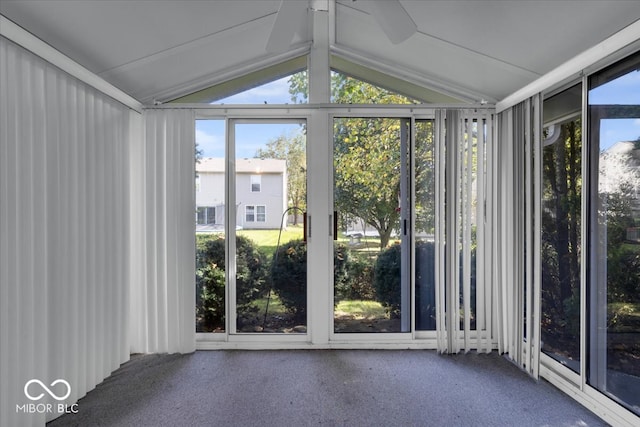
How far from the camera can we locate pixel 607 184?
2.03 m

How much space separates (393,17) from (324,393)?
2.25m

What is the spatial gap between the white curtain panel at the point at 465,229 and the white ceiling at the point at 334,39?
1.07 ft

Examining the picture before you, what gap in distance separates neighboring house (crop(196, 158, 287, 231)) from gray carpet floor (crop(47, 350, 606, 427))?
114cm

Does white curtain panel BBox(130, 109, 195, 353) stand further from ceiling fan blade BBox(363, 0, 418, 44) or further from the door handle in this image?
ceiling fan blade BBox(363, 0, 418, 44)

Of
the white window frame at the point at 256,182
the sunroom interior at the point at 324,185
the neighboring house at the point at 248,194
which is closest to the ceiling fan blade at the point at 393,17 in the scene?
the sunroom interior at the point at 324,185

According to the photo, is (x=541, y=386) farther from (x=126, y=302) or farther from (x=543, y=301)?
(x=126, y=302)

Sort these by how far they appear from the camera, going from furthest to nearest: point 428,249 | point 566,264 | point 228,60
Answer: point 428,249 → point 228,60 → point 566,264

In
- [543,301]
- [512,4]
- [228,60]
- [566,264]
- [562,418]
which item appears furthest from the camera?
[228,60]

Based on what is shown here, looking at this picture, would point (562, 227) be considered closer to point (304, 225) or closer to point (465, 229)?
point (465, 229)

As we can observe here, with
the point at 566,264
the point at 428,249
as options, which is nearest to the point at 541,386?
the point at 566,264

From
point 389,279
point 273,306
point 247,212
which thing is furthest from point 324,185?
point 273,306

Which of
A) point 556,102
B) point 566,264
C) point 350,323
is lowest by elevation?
point 350,323

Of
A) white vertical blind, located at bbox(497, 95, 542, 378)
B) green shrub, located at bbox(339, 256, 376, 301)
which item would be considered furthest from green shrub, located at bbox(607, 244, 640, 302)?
green shrub, located at bbox(339, 256, 376, 301)

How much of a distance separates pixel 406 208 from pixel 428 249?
1.36 feet
